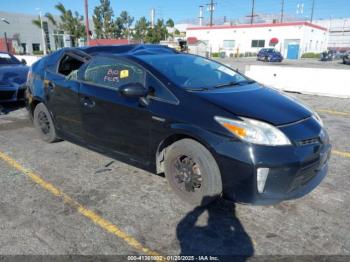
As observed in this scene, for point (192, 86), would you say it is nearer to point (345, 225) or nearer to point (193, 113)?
point (193, 113)

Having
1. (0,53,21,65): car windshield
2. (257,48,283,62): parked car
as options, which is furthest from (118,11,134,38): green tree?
(0,53,21,65): car windshield

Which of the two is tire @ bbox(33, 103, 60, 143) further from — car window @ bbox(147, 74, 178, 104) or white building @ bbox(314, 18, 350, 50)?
white building @ bbox(314, 18, 350, 50)

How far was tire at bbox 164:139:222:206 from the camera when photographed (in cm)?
282

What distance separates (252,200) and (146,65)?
1797 mm

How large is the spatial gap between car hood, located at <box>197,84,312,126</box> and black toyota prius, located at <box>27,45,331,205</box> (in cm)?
1

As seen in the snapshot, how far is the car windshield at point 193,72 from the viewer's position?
3.38 m

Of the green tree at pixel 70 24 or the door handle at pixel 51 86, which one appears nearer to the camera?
the door handle at pixel 51 86

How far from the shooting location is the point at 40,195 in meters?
3.36

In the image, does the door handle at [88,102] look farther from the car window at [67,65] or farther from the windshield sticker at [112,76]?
the car window at [67,65]

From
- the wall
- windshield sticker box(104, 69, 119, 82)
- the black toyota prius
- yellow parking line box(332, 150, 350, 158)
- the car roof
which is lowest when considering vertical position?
yellow parking line box(332, 150, 350, 158)

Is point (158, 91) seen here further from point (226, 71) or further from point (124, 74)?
point (226, 71)

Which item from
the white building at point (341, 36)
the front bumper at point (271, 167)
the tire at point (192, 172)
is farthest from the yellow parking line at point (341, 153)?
the white building at point (341, 36)

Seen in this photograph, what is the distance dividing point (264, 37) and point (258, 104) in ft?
169

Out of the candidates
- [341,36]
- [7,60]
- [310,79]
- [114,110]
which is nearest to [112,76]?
[114,110]
